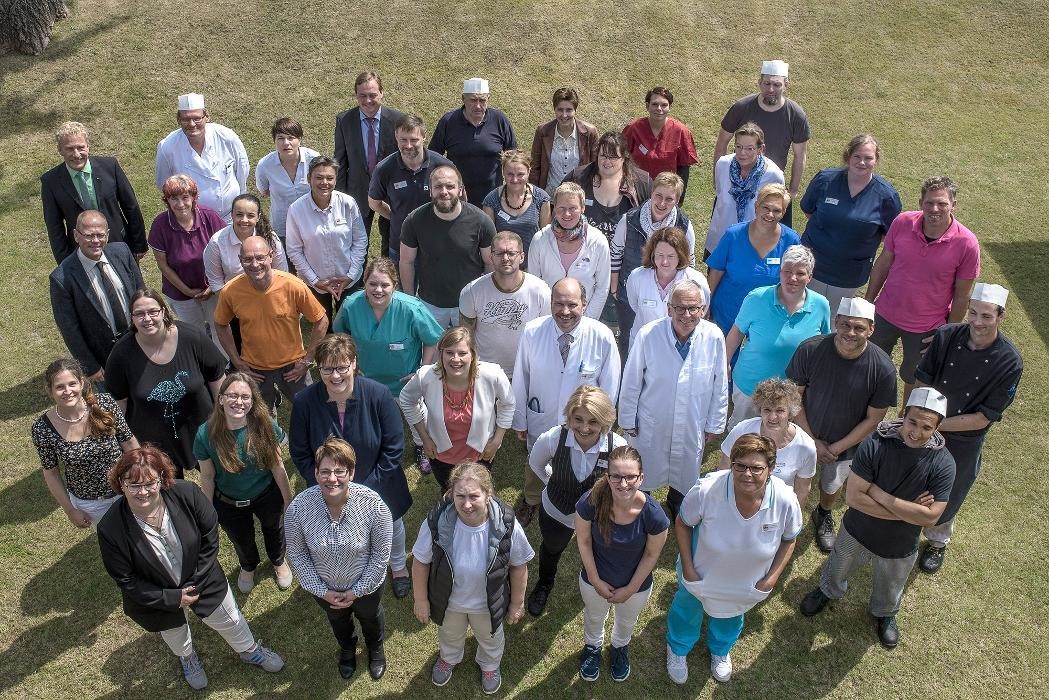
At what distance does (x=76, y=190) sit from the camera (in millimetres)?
7613

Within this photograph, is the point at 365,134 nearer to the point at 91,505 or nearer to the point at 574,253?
the point at 574,253

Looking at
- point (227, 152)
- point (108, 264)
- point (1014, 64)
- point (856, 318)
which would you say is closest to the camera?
point (856, 318)

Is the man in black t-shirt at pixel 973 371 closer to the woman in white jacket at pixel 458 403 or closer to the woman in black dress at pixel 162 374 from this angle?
Answer: the woman in white jacket at pixel 458 403

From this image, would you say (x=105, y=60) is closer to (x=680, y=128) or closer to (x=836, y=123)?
(x=680, y=128)

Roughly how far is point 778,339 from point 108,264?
17.7 feet

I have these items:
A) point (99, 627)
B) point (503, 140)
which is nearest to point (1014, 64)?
point (503, 140)

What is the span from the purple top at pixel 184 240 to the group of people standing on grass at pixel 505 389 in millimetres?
29

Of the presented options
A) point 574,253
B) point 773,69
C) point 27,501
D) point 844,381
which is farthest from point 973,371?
point 27,501

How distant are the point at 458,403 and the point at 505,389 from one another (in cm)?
35

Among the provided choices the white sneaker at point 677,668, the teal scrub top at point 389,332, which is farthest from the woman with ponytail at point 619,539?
the teal scrub top at point 389,332

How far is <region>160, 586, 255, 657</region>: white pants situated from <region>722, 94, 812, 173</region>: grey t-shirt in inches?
274

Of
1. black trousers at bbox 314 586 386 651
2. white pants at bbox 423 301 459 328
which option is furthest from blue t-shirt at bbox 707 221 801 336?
black trousers at bbox 314 586 386 651

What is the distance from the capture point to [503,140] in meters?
8.95

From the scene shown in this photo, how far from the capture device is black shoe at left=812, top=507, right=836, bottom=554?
21.8ft
